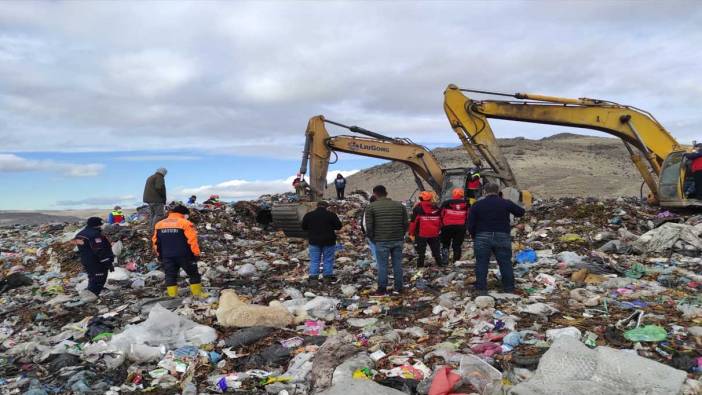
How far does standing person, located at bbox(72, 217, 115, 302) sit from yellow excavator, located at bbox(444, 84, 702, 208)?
751cm

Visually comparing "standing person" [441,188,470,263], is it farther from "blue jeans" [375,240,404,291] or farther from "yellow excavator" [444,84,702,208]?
"yellow excavator" [444,84,702,208]

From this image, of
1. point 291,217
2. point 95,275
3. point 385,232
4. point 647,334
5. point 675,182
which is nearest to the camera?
point 647,334

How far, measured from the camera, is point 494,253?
593 centimetres

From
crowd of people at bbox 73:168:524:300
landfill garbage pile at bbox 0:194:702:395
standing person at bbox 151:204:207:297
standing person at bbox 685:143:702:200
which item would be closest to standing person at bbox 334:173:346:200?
landfill garbage pile at bbox 0:194:702:395

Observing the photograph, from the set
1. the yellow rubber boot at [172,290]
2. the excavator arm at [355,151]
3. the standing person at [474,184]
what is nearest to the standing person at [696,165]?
the standing person at [474,184]

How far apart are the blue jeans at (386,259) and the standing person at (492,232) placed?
104 cm

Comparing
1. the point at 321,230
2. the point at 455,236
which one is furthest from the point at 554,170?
the point at 321,230

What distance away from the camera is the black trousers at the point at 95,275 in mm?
7102

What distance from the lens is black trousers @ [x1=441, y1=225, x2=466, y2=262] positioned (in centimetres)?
807

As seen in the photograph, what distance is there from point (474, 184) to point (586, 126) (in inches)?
103

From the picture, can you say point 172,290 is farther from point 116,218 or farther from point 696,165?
point 696,165

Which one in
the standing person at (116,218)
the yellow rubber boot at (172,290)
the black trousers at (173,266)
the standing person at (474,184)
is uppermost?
the standing person at (474,184)

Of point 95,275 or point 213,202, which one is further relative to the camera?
point 213,202

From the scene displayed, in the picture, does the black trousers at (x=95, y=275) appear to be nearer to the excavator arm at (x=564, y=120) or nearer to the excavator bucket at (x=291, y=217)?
the excavator bucket at (x=291, y=217)
